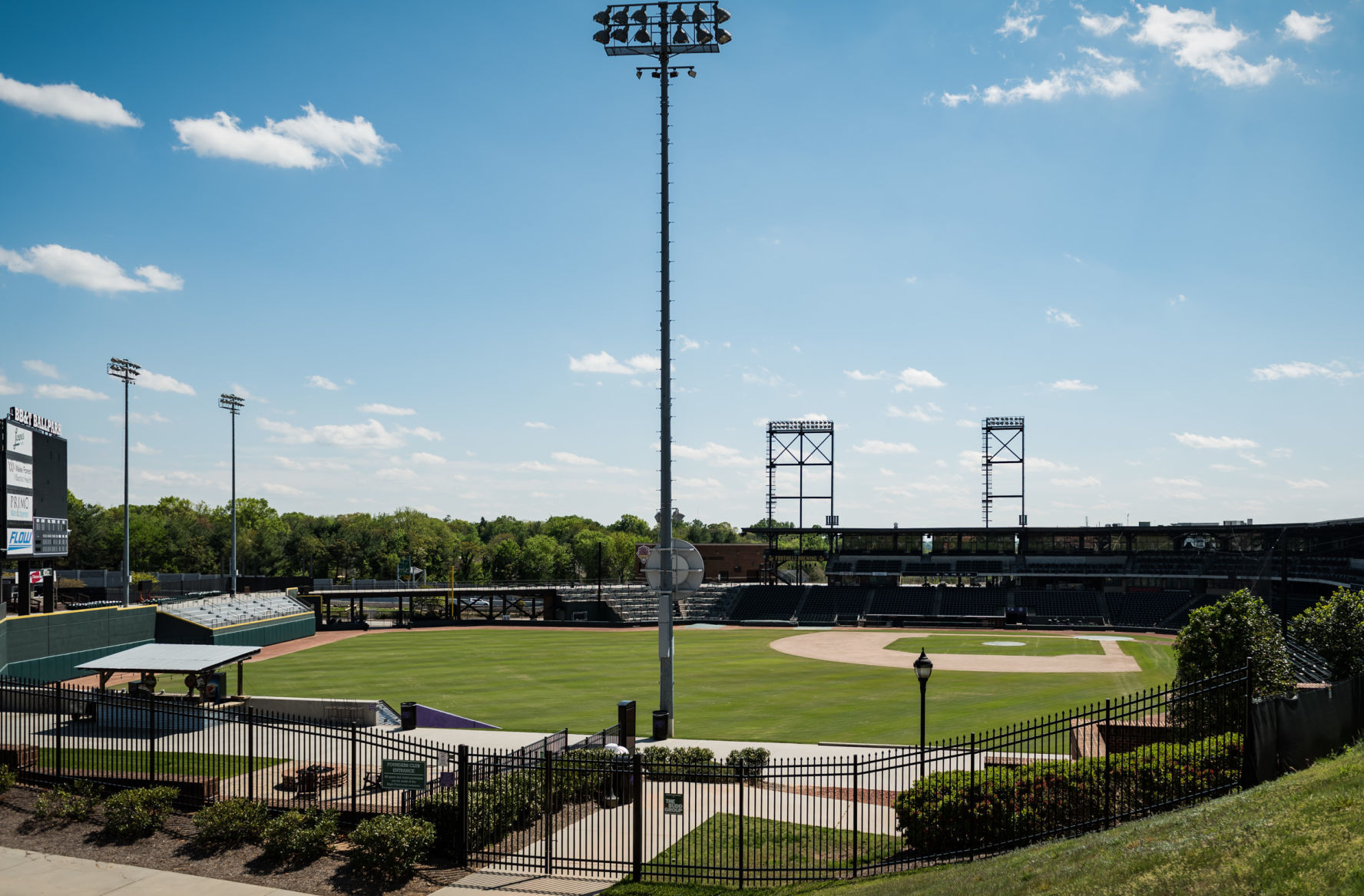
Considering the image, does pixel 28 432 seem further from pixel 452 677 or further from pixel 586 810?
pixel 586 810

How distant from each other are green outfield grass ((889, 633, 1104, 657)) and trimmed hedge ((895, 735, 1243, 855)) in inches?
1422

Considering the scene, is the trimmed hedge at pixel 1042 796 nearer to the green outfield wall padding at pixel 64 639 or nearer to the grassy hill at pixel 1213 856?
the grassy hill at pixel 1213 856

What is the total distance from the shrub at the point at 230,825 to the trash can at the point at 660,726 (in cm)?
1067

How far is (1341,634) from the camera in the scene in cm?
2388

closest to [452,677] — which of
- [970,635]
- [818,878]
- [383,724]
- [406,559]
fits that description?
[383,724]

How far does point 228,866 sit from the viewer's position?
15289mm

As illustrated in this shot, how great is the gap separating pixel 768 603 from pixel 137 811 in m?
70.8

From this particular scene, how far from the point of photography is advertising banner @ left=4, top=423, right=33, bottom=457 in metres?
32.0

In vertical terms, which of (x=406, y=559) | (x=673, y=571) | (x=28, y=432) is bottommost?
(x=406, y=559)

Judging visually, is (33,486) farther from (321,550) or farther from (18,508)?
(321,550)

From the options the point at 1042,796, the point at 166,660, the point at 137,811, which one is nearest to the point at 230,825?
the point at 137,811

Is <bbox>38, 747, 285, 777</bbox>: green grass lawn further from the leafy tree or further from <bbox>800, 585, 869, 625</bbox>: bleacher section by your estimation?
<bbox>800, 585, 869, 625</bbox>: bleacher section

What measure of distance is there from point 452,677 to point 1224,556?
67672mm

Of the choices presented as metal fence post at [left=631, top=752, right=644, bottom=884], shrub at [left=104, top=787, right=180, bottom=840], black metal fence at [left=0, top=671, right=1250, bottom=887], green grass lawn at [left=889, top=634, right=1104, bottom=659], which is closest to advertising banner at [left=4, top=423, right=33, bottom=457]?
black metal fence at [left=0, top=671, right=1250, bottom=887]
